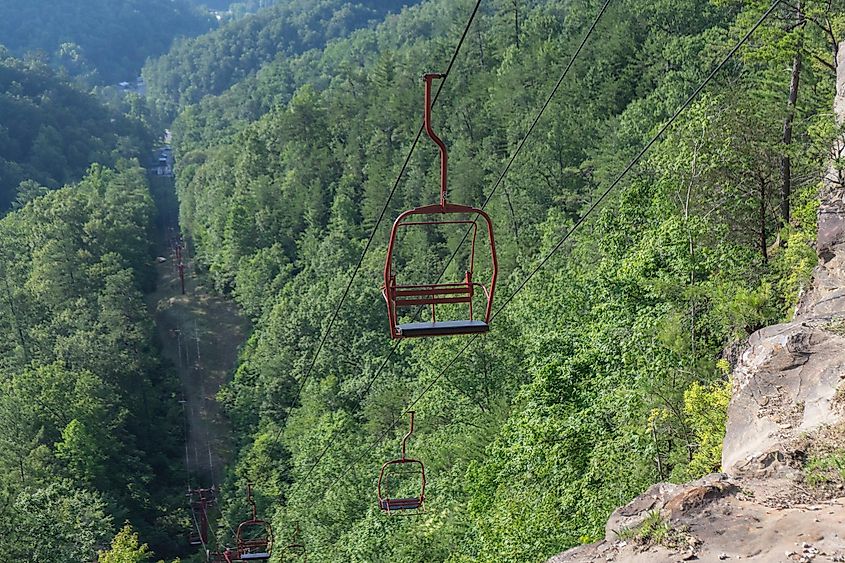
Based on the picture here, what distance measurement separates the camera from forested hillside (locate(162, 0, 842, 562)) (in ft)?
63.2

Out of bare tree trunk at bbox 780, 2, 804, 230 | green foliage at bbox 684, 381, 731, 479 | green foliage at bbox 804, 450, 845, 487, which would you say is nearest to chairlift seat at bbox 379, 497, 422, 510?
green foliage at bbox 684, 381, 731, 479

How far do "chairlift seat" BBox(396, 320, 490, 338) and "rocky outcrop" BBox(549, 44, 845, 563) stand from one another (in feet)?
12.1

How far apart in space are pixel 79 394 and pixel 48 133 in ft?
276

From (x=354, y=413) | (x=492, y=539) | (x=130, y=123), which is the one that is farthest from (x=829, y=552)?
(x=130, y=123)

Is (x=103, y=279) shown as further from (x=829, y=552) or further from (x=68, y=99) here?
(x=68, y=99)

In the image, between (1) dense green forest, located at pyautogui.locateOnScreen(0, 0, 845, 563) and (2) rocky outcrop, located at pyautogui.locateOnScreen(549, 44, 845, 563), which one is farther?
(1) dense green forest, located at pyautogui.locateOnScreen(0, 0, 845, 563)

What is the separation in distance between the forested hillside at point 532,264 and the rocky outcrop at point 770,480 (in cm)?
208

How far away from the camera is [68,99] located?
134 metres

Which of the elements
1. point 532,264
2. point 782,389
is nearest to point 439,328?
point 782,389

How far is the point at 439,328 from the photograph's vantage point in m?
9.96

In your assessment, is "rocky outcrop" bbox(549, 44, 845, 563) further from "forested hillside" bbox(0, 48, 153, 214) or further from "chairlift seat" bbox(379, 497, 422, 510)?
"forested hillside" bbox(0, 48, 153, 214)

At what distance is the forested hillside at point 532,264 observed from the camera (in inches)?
758

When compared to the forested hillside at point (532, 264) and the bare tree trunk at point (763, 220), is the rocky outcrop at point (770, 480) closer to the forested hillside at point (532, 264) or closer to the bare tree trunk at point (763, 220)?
the forested hillside at point (532, 264)

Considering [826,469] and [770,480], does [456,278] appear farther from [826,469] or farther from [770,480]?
[826,469]
